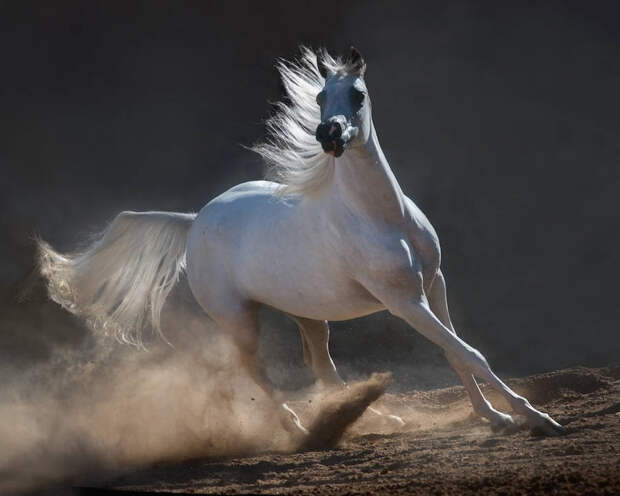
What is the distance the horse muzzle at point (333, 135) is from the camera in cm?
405

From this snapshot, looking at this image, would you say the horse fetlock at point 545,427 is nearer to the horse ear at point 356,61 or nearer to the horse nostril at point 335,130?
the horse nostril at point 335,130

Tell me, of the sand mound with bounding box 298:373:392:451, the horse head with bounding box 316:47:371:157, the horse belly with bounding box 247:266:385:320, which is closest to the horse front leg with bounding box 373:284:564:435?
the horse belly with bounding box 247:266:385:320

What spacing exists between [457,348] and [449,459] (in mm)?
647

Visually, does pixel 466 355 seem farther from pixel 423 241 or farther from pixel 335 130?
pixel 335 130

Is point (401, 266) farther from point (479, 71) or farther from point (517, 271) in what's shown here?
point (479, 71)

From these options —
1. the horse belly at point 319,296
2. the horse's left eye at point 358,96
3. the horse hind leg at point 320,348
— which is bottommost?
the horse hind leg at point 320,348

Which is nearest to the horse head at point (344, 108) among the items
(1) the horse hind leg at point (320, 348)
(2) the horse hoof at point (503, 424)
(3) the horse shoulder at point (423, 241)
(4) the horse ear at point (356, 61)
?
(4) the horse ear at point (356, 61)

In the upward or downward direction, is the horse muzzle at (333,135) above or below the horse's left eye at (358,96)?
below

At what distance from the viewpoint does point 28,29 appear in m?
9.26

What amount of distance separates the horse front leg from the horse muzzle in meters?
0.89

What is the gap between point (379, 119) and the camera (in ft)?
31.5

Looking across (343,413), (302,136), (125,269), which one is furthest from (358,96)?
(125,269)

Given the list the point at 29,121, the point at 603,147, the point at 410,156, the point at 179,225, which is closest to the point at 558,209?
the point at 603,147

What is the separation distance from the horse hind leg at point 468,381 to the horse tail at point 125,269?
1.98 meters
